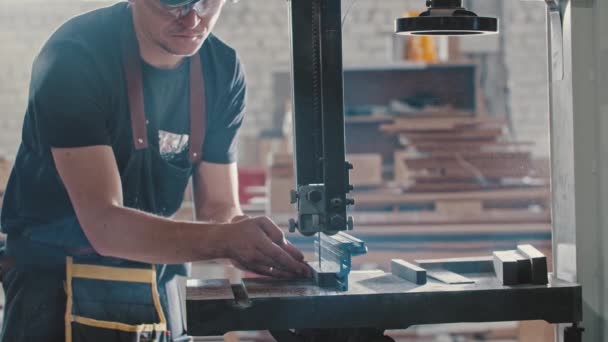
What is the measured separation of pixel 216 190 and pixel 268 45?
3914 millimetres

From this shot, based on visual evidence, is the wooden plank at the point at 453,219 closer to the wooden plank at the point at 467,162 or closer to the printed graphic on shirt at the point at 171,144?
the wooden plank at the point at 467,162

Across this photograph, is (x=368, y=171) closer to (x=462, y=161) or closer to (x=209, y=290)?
(x=462, y=161)

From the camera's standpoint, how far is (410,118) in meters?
4.24

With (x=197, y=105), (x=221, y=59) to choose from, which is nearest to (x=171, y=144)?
(x=197, y=105)

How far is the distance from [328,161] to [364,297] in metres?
0.19

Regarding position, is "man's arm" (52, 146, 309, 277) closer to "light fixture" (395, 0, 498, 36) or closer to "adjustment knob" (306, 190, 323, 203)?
"adjustment knob" (306, 190, 323, 203)

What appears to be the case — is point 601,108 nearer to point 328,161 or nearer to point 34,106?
point 328,161

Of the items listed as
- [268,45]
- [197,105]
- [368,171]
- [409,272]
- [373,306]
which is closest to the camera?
[373,306]

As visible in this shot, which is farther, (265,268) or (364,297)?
(265,268)

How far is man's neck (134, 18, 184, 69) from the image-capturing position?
70.6 inches

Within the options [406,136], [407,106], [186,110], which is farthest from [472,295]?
[407,106]

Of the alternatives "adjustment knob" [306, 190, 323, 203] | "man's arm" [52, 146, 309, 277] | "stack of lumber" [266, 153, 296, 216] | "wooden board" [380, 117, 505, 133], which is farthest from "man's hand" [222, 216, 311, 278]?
"wooden board" [380, 117, 505, 133]

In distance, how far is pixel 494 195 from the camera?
328 cm

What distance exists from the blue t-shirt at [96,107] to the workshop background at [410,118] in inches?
20.7
